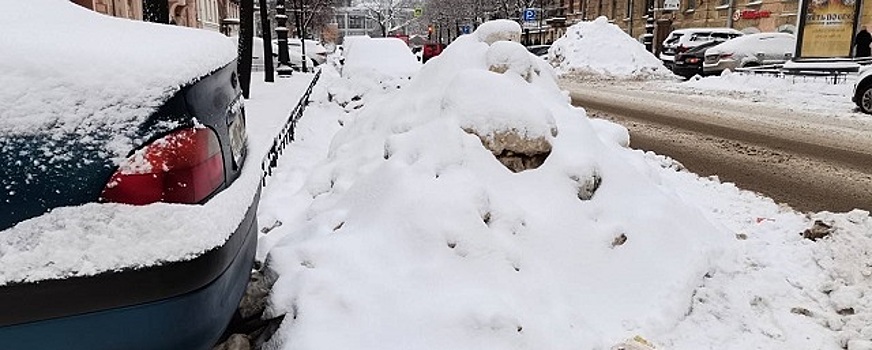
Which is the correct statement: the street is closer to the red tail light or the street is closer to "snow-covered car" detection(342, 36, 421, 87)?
"snow-covered car" detection(342, 36, 421, 87)

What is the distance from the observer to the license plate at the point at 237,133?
2604 millimetres

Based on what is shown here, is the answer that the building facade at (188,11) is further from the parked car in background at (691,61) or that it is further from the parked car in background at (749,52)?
the parked car in background at (691,61)

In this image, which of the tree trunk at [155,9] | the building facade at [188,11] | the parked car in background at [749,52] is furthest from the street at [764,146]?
the building facade at [188,11]

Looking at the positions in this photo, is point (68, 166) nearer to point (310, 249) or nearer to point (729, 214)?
point (310, 249)

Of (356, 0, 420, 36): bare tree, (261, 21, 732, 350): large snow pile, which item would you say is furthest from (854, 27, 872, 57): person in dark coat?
(356, 0, 420, 36): bare tree

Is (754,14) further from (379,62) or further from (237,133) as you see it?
(237,133)

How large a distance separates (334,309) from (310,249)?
492 millimetres

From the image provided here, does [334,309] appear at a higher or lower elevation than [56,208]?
lower

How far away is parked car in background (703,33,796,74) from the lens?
21.5m

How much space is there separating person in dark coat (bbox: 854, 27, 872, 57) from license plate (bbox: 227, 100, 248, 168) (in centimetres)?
2107

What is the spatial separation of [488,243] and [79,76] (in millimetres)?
2045

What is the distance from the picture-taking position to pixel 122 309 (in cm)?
187

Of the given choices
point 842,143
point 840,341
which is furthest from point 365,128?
point 842,143

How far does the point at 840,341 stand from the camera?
10.4 ft
